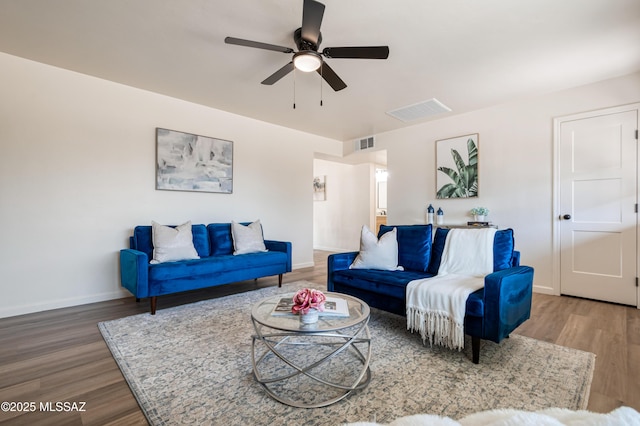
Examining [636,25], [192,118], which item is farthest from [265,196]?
[636,25]

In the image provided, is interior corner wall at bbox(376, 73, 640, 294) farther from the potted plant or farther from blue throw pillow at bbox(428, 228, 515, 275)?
blue throw pillow at bbox(428, 228, 515, 275)

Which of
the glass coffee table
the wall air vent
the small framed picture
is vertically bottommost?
the glass coffee table

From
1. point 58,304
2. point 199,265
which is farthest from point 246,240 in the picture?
point 58,304

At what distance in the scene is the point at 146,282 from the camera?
9.43 ft

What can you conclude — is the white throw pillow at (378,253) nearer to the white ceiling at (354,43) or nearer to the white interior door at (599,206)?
the white ceiling at (354,43)

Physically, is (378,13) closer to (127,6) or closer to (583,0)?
(583,0)

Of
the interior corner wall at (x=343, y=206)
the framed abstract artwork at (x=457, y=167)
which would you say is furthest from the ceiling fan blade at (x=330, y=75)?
the interior corner wall at (x=343, y=206)

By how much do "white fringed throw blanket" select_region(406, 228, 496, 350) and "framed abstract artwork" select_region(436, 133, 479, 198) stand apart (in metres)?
1.94

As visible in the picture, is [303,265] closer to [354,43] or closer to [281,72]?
[281,72]

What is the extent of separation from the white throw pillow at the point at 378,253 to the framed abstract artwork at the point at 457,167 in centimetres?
207

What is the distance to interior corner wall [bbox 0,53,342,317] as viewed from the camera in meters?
2.95

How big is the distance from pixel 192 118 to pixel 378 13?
2913 millimetres

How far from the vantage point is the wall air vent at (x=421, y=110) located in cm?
402

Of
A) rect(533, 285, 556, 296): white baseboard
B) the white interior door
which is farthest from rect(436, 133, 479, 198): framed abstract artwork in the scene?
rect(533, 285, 556, 296): white baseboard
